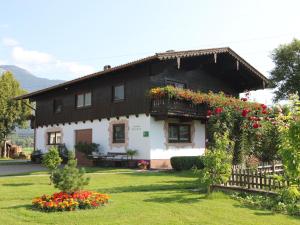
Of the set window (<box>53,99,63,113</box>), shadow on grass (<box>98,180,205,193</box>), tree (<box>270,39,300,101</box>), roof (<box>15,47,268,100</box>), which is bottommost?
shadow on grass (<box>98,180,205,193</box>)

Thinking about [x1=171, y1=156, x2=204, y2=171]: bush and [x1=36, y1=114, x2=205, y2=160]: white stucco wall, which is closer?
[x1=171, y1=156, x2=204, y2=171]: bush

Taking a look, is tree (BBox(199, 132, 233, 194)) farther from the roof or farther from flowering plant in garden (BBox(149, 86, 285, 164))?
the roof

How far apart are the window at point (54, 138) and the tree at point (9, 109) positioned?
1279cm

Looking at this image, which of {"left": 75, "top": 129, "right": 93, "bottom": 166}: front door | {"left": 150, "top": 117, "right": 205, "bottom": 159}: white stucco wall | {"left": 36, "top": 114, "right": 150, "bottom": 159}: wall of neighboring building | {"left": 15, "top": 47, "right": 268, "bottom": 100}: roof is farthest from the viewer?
{"left": 75, "top": 129, "right": 93, "bottom": 166}: front door

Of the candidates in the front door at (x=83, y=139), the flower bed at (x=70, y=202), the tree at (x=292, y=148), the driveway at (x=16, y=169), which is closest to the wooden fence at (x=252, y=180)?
the flower bed at (x=70, y=202)

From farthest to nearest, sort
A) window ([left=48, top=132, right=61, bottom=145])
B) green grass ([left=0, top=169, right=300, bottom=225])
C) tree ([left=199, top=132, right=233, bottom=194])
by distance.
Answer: window ([left=48, top=132, right=61, bottom=145]) < tree ([left=199, top=132, right=233, bottom=194]) < green grass ([left=0, top=169, right=300, bottom=225])

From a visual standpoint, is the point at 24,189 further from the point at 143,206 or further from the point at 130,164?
the point at 130,164

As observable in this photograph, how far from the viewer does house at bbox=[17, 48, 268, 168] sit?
867 inches

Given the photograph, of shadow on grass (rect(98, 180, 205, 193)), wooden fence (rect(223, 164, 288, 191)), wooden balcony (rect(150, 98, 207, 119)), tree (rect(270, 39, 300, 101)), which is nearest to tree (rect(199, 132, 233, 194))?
wooden fence (rect(223, 164, 288, 191))

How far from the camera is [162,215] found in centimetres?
895

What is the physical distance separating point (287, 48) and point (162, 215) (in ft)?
114

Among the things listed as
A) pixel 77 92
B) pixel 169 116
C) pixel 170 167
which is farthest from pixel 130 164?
pixel 77 92

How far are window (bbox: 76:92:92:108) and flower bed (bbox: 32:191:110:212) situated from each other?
56.3 feet

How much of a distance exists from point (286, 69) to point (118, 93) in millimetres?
22284
